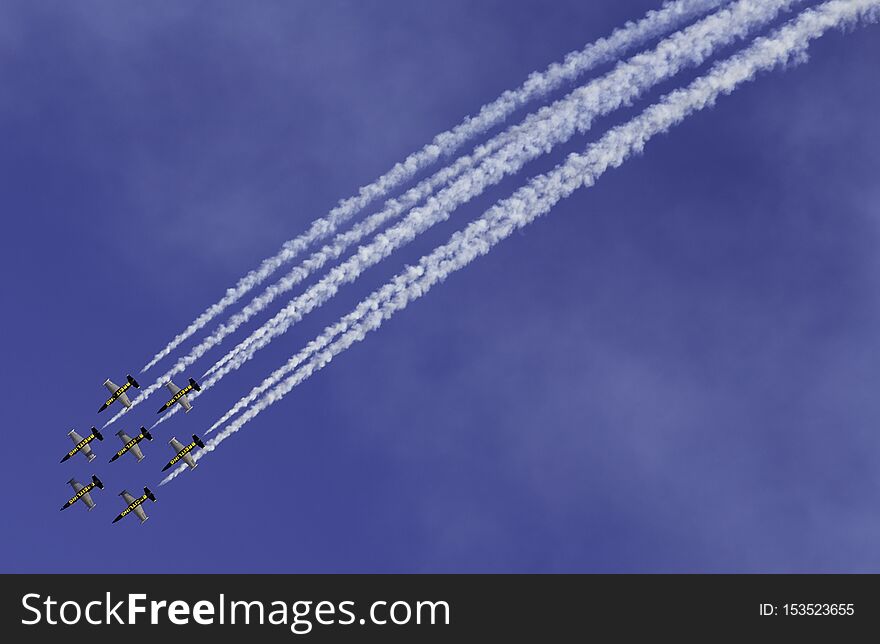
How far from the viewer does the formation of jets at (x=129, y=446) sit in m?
67.0

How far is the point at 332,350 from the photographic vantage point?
54344 mm

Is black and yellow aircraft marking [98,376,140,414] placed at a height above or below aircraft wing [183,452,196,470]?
above

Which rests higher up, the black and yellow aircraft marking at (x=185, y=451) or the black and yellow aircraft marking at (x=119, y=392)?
the black and yellow aircraft marking at (x=119, y=392)

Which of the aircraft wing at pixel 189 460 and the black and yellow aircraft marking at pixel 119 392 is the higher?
the black and yellow aircraft marking at pixel 119 392

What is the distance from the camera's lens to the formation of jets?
67.0 m

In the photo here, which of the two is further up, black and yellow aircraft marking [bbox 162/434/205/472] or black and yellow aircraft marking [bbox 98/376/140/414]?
black and yellow aircraft marking [bbox 98/376/140/414]

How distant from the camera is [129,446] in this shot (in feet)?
235
